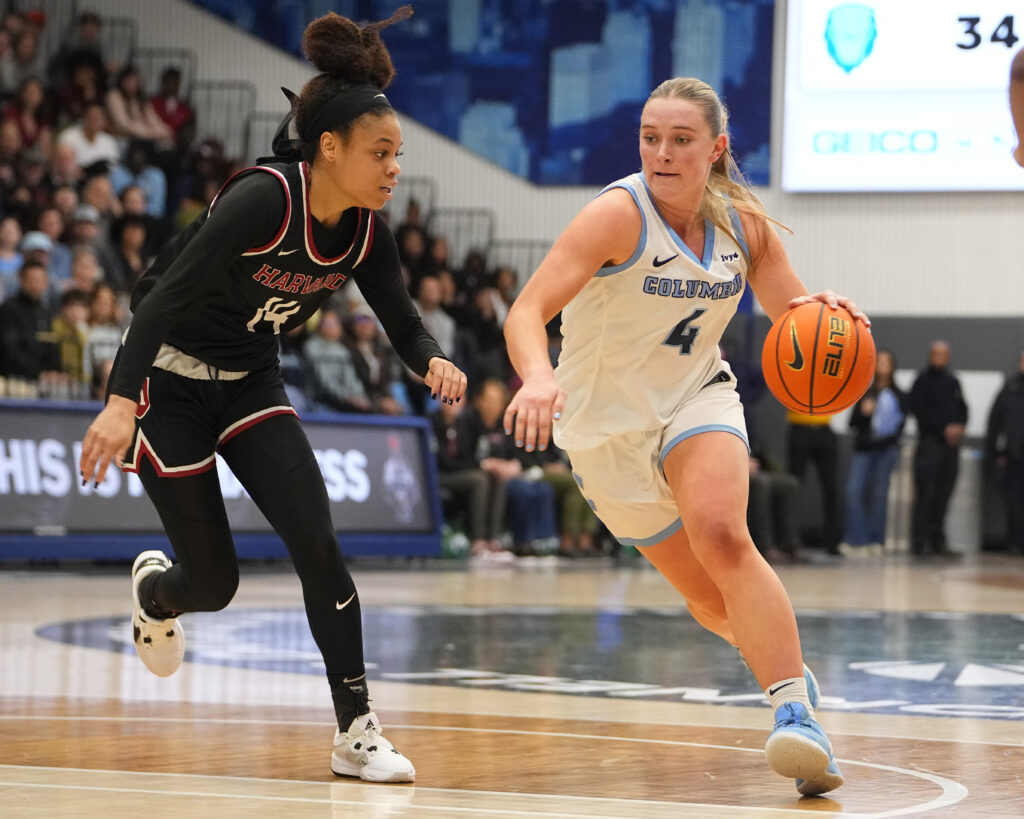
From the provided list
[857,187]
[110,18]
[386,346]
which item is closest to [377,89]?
[386,346]

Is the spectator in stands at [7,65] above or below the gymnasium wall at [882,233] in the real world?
above

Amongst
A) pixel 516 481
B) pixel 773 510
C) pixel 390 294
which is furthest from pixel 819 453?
pixel 390 294

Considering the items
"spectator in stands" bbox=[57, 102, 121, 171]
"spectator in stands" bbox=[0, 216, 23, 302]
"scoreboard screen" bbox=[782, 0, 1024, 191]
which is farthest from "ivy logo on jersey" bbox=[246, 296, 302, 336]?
"scoreboard screen" bbox=[782, 0, 1024, 191]

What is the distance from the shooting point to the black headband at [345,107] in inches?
168

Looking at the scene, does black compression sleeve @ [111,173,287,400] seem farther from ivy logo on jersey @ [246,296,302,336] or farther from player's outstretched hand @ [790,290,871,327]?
player's outstretched hand @ [790,290,871,327]

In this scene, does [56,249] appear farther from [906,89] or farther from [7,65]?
[906,89]

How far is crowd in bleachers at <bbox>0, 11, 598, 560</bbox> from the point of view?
→ 39.2 ft

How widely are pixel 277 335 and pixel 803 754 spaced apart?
1.82 meters

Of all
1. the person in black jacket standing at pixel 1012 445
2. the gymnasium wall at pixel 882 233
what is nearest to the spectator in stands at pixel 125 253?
the gymnasium wall at pixel 882 233

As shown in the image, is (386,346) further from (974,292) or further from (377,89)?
(377,89)

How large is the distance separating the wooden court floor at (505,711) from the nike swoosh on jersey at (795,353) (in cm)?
115

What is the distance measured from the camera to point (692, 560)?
4633mm

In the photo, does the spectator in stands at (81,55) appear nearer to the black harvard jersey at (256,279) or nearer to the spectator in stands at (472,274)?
the spectator in stands at (472,274)

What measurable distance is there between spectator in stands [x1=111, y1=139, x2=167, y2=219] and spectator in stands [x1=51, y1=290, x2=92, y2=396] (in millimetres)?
3212
